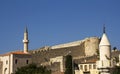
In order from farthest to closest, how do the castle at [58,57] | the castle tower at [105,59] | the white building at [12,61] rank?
the white building at [12,61] < the castle at [58,57] < the castle tower at [105,59]

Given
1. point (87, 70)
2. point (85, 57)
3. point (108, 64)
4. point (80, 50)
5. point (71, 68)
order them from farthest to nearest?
point (80, 50) → point (85, 57) → point (87, 70) → point (71, 68) → point (108, 64)

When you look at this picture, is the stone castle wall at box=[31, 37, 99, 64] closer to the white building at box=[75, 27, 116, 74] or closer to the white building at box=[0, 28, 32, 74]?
the white building at box=[0, 28, 32, 74]

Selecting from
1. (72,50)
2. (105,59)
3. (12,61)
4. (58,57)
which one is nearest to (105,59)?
(105,59)

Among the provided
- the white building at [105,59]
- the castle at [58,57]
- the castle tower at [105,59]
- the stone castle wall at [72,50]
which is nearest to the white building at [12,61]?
the castle at [58,57]

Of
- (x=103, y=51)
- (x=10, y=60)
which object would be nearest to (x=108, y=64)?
(x=103, y=51)

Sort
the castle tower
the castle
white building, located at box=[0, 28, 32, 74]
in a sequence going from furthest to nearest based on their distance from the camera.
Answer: white building, located at box=[0, 28, 32, 74] → the castle → the castle tower

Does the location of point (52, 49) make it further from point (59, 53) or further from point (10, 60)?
point (10, 60)

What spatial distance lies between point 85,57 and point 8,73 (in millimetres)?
13135

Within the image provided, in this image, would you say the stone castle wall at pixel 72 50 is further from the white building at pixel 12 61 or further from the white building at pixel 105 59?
the white building at pixel 105 59

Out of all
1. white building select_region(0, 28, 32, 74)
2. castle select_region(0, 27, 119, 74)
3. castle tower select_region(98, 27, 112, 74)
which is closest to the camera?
castle tower select_region(98, 27, 112, 74)

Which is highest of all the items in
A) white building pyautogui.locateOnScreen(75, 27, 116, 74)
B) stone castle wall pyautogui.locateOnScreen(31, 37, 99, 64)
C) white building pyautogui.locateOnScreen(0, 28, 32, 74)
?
stone castle wall pyautogui.locateOnScreen(31, 37, 99, 64)

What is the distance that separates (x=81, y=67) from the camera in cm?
5266

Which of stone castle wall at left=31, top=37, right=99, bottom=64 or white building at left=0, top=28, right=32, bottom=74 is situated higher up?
stone castle wall at left=31, top=37, right=99, bottom=64

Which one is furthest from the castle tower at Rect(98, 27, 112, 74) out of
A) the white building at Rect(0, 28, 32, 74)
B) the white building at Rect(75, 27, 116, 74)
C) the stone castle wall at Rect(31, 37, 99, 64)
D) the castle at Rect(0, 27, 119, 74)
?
the white building at Rect(0, 28, 32, 74)
